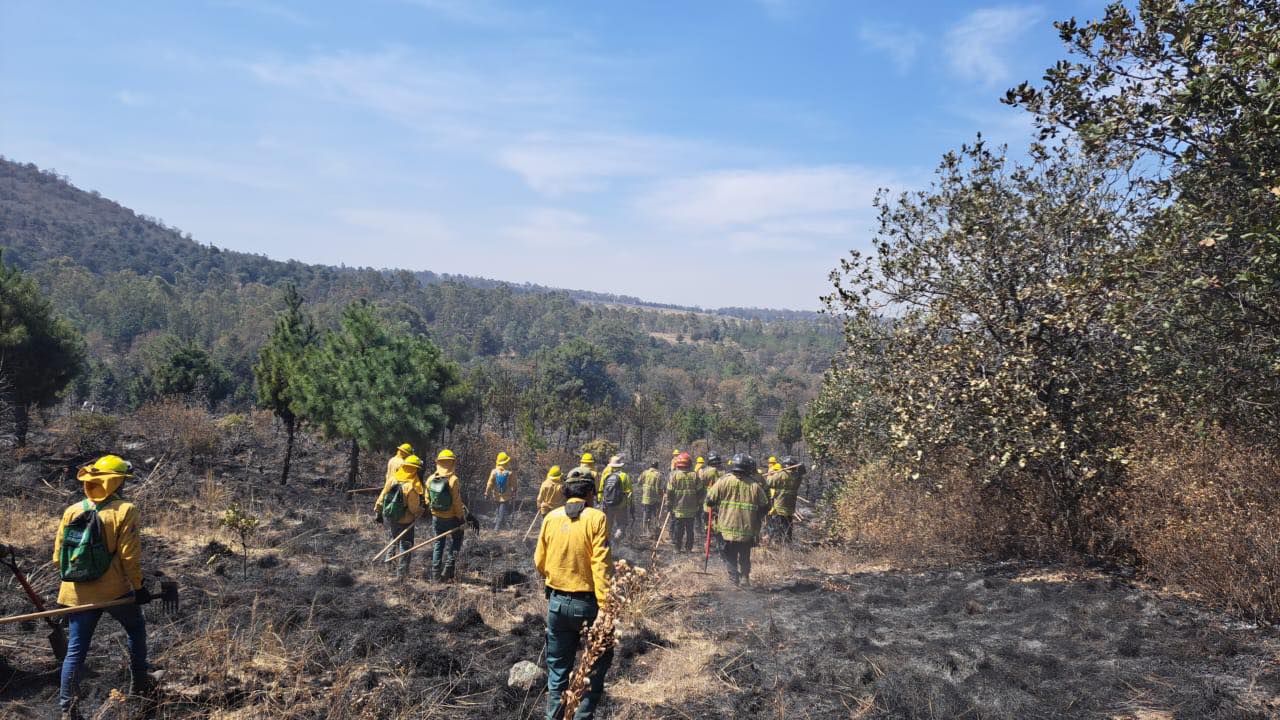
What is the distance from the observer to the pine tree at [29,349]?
51.5 feet

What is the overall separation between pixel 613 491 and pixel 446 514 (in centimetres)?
348

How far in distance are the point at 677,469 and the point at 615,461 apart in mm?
1077

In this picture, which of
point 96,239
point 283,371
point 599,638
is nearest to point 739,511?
point 599,638

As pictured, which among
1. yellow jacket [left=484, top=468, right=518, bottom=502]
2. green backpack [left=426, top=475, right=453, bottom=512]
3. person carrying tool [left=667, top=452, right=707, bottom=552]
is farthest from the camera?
yellow jacket [left=484, top=468, right=518, bottom=502]

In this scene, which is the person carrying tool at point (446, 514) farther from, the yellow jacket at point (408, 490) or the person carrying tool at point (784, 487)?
the person carrying tool at point (784, 487)

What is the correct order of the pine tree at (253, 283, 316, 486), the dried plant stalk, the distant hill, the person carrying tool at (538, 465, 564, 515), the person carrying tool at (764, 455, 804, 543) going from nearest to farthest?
1. the dried plant stalk
2. the person carrying tool at (538, 465, 564, 515)
3. the person carrying tool at (764, 455, 804, 543)
4. the pine tree at (253, 283, 316, 486)
5. the distant hill

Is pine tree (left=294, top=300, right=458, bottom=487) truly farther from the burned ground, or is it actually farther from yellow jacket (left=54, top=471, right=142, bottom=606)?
yellow jacket (left=54, top=471, right=142, bottom=606)

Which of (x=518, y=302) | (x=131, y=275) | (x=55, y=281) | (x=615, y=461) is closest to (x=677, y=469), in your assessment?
(x=615, y=461)

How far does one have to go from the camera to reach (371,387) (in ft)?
48.6

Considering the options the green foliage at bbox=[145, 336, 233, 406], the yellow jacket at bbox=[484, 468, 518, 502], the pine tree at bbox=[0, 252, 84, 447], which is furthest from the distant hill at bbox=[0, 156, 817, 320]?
the yellow jacket at bbox=[484, 468, 518, 502]

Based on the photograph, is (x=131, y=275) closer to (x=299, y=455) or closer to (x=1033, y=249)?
(x=299, y=455)

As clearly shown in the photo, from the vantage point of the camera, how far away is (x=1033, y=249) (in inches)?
324

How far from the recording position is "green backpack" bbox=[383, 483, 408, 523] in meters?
8.14

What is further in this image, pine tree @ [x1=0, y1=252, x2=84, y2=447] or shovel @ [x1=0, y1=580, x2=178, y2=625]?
pine tree @ [x1=0, y1=252, x2=84, y2=447]
